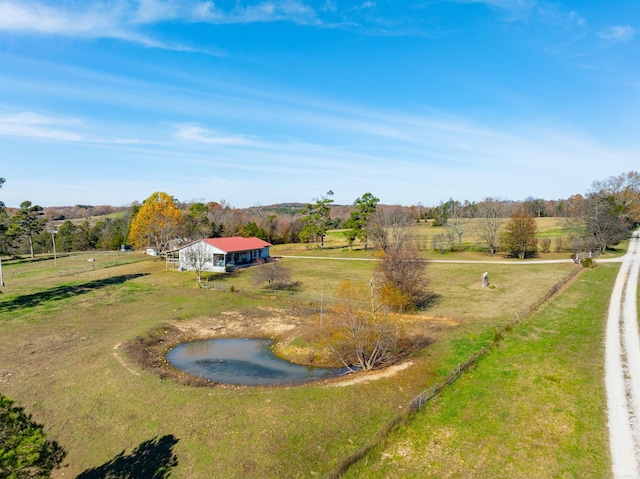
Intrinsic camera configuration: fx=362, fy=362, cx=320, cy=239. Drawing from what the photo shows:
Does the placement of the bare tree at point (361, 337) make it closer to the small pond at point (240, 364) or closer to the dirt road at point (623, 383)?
the small pond at point (240, 364)

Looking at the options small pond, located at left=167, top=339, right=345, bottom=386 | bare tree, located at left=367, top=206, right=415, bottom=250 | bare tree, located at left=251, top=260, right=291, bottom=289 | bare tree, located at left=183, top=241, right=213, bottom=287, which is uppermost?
bare tree, located at left=367, top=206, right=415, bottom=250

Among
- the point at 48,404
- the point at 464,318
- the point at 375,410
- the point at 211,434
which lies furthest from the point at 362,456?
the point at 464,318

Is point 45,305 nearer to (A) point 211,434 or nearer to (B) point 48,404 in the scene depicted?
(B) point 48,404

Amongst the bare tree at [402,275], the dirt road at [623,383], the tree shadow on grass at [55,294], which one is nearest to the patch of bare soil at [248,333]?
the bare tree at [402,275]

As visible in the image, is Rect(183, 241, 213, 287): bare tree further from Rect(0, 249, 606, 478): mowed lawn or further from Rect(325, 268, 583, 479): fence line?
Rect(325, 268, 583, 479): fence line

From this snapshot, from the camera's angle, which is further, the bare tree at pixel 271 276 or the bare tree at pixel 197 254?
Answer: the bare tree at pixel 197 254

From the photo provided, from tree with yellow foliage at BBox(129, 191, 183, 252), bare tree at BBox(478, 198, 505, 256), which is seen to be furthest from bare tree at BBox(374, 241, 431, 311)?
tree with yellow foliage at BBox(129, 191, 183, 252)

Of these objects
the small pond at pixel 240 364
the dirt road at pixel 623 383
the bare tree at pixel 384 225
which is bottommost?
the small pond at pixel 240 364
